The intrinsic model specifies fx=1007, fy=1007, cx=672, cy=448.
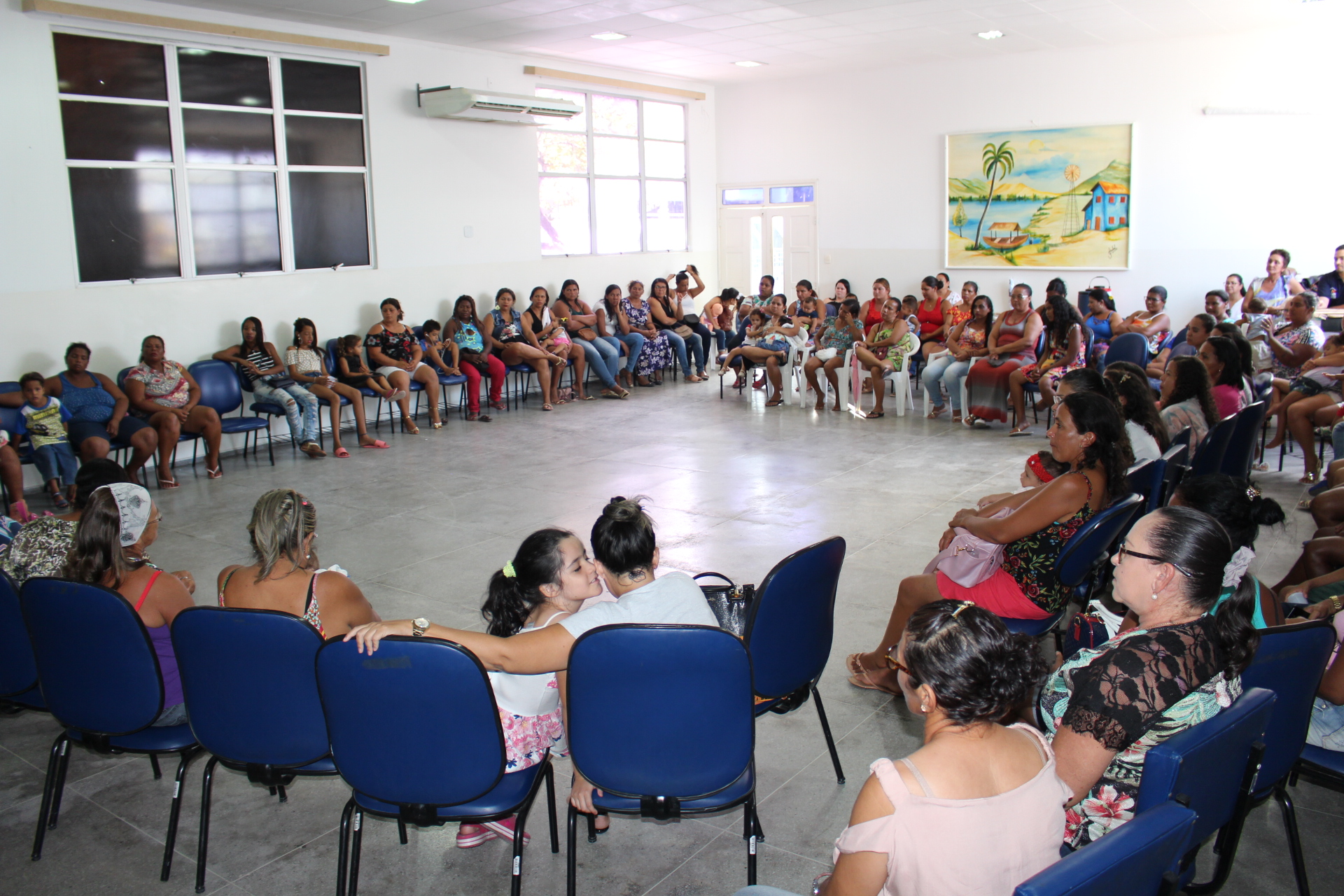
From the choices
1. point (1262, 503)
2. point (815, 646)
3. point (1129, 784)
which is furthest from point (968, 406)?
point (1129, 784)

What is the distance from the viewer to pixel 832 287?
13438 millimetres

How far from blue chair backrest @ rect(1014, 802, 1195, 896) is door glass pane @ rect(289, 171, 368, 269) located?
29.1 feet

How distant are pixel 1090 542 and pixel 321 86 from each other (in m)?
8.29

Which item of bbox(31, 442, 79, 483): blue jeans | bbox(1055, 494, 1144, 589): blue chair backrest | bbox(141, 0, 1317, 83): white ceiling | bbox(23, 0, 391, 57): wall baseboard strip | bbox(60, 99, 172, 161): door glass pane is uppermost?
bbox(141, 0, 1317, 83): white ceiling

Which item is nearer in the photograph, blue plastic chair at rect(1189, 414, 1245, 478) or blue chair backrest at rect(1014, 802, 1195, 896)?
blue chair backrest at rect(1014, 802, 1195, 896)

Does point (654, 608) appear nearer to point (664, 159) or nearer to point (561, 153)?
point (561, 153)

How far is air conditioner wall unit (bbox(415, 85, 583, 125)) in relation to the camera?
9.78 m

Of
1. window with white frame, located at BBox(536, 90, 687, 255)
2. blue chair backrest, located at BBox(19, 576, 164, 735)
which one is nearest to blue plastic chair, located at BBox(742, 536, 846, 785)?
blue chair backrest, located at BBox(19, 576, 164, 735)

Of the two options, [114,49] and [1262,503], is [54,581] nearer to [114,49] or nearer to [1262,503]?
[1262,503]

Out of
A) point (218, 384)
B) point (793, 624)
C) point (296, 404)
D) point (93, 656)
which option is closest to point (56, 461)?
point (218, 384)

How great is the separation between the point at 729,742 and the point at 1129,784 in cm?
82

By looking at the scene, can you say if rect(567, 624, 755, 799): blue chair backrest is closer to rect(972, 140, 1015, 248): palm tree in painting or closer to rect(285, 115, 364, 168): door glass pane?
rect(285, 115, 364, 168): door glass pane

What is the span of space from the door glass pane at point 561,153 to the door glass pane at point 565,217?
0.40 ft

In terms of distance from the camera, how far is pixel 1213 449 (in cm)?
472
